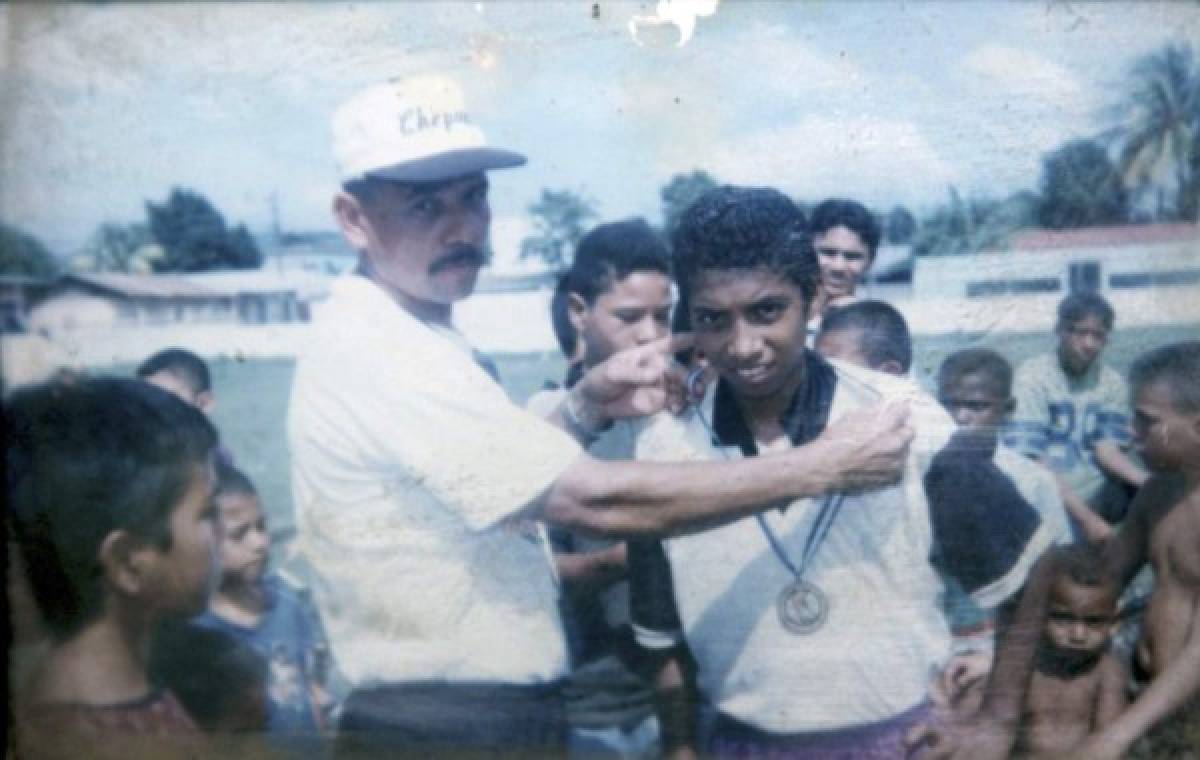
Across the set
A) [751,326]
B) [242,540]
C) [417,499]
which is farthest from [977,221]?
[242,540]

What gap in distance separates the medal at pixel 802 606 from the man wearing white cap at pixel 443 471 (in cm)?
19

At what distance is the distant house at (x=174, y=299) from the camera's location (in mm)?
3184

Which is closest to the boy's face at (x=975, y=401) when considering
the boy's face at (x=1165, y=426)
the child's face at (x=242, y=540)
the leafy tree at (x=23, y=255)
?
the boy's face at (x=1165, y=426)

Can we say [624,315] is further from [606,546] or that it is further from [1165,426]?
[1165,426]

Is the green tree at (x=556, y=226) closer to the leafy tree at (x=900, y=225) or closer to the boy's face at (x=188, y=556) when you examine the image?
the leafy tree at (x=900, y=225)

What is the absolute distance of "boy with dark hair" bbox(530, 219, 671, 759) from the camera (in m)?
3.01

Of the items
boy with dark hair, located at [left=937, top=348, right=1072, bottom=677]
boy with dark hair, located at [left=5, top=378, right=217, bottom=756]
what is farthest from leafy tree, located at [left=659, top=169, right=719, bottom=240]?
boy with dark hair, located at [left=5, top=378, right=217, bottom=756]

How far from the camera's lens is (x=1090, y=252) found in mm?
2947

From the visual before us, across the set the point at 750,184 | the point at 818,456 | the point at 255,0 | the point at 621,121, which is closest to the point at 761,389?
the point at 818,456

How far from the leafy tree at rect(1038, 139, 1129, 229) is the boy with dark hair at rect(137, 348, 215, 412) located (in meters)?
1.76

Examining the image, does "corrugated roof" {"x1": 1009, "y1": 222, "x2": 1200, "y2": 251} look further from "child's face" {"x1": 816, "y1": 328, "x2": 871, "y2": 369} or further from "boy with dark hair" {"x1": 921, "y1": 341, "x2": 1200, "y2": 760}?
"child's face" {"x1": 816, "y1": 328, "x2": 871, "y2": 369}

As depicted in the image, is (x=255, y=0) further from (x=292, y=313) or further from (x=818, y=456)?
(x=818, y=456)

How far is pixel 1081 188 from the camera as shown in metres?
2.94

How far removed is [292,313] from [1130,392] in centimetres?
172
